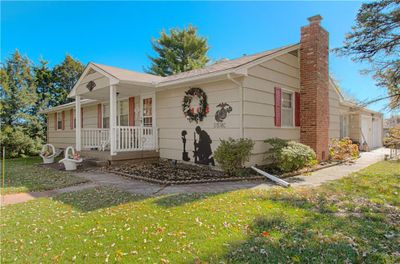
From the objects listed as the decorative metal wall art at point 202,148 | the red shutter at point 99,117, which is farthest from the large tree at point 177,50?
the decorative metal wall art at point 202,148

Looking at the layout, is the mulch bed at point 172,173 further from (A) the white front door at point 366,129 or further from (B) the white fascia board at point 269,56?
(A) the white front door at point 366,129

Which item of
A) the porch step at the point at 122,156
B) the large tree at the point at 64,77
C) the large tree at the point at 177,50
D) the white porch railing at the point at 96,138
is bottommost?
the porch step at the point at 122,156

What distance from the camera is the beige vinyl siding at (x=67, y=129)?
1541 centimetres

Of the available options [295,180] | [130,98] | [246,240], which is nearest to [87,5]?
[130,98]

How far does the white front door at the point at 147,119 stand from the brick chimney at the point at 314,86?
6.30m

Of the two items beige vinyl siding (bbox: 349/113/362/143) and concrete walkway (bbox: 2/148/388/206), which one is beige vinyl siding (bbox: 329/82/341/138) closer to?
beige vinyl siding (bbox: 349/113/362/143)

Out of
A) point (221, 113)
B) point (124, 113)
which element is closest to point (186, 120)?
point (221, 113)

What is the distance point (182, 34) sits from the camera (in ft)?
96.9

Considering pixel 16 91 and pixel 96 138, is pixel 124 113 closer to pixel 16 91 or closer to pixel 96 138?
pixel 96 138

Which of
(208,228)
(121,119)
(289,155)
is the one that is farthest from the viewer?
(121,119)

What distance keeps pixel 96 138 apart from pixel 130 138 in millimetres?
2954

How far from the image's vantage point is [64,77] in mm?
27453

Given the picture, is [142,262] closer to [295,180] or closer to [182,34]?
[295,180]

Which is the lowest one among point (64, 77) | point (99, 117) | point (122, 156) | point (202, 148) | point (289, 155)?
point (122, 156)
